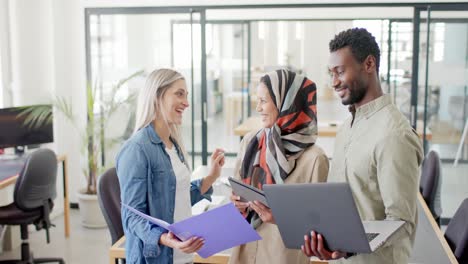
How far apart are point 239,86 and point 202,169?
4.04 m

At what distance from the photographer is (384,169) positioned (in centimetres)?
179

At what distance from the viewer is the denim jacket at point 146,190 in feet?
6.82

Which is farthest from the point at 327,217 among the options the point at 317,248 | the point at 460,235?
the point at 460,235

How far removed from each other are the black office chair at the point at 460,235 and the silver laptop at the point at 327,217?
0.97 m

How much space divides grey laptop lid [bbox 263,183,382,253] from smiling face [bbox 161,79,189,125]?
0.58 m

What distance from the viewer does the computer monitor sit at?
4953mm

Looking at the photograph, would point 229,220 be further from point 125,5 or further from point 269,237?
point 125,5

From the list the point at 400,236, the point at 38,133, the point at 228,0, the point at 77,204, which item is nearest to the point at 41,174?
the point at 38,133

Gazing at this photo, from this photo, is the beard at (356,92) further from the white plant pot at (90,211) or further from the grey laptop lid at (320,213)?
the white plant pot at (90,211)

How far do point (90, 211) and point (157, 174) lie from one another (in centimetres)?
357

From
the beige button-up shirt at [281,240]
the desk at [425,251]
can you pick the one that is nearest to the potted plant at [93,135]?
the desk at [425,251]

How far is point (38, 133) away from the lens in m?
5.23

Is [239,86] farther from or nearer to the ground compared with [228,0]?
nearer to the ground

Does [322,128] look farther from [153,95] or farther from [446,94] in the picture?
[153,95]
